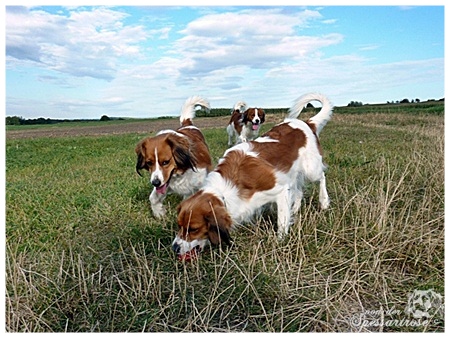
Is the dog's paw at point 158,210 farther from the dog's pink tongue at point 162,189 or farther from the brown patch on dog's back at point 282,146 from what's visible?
the brown patch on dog's back at point 282,146

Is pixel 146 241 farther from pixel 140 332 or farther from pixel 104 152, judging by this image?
pixel 104 152

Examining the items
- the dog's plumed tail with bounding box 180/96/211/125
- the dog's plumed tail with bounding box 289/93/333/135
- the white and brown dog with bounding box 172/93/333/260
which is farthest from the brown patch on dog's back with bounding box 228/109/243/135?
the white and brown dog with bounding box 172/93/333/260

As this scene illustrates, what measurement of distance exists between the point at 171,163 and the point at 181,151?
18cm

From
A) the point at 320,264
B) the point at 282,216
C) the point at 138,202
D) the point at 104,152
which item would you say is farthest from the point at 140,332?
the point at 104,152

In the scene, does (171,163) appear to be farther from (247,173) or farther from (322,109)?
(322,109)

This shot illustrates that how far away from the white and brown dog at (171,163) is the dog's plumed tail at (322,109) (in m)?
1.40

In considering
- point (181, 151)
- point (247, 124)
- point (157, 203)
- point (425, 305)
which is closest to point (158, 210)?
point (157, 203)

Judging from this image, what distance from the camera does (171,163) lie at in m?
4.91

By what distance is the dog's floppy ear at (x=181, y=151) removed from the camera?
488 cm

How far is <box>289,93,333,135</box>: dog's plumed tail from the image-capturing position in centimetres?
595

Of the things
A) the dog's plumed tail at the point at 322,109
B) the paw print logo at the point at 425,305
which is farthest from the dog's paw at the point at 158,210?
the paw print logo at the point at 425,305

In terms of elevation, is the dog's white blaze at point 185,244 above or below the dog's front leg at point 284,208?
below

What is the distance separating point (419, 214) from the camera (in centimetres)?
429

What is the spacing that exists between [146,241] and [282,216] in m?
1.37
